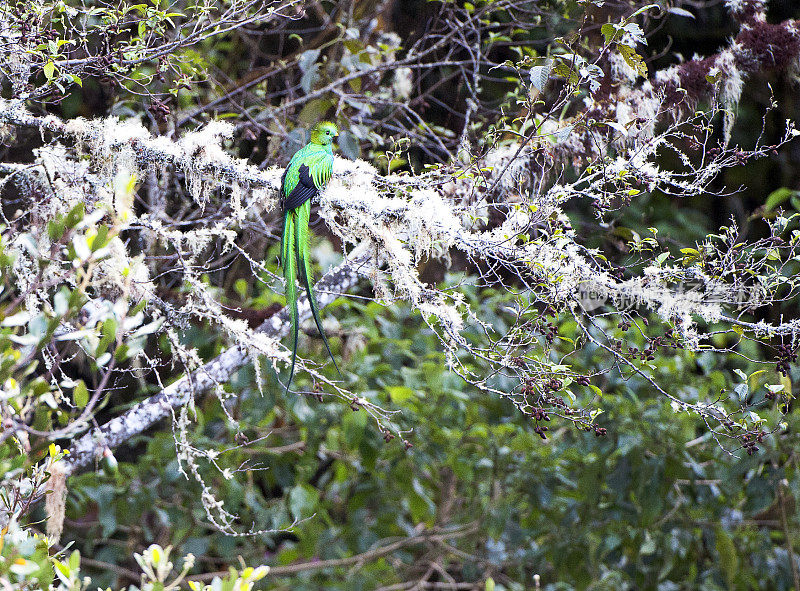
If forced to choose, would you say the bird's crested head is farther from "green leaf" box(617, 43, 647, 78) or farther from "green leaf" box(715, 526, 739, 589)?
"green leaf" box(715, 526, 739, 589)

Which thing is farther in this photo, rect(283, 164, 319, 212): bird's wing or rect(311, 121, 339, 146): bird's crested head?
rect(311, 121, 339, 146): bird's crested head

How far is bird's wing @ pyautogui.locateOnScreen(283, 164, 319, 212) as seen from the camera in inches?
70.7

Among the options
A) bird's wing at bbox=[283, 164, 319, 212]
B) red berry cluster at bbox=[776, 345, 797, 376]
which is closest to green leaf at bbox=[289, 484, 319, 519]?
bird's wing at bbox=[283, 164, 319, 212]

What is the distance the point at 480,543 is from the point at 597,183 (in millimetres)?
2411

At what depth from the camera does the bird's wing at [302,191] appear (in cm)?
180

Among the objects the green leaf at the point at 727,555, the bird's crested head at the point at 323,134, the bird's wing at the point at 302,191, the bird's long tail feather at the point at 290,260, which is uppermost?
the bird's crested head at the point at 323,134

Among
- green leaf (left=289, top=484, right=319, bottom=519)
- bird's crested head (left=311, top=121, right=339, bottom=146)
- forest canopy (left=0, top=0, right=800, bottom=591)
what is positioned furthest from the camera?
green leaf (left=289, top=484, right=319, bottom=519)

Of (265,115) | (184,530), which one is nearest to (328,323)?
(265,115)

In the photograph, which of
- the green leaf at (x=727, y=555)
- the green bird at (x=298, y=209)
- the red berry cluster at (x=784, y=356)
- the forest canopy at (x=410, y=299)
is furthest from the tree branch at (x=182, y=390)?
the green leaf at (x=727, y=555)

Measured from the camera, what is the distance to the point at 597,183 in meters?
1.72

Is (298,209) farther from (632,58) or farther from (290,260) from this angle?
(632,58)

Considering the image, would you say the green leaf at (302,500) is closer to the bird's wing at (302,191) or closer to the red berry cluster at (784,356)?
the bird's wing at (302,191)

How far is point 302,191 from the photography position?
1797mm

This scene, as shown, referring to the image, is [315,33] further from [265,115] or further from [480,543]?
[480,543]
